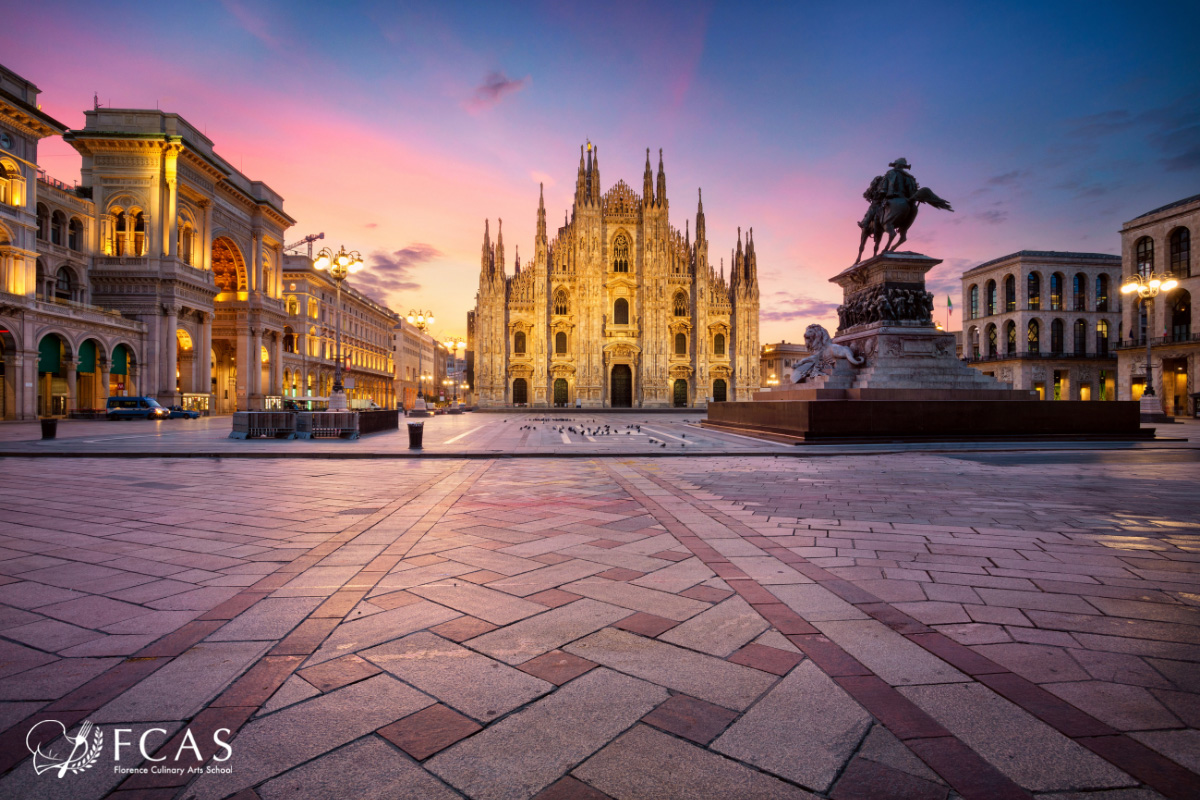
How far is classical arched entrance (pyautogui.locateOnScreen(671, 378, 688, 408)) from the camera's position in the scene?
51.4 metres

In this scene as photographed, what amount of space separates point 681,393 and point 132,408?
39.3 meters

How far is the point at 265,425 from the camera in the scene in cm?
1634

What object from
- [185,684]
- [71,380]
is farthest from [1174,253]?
[71,380]

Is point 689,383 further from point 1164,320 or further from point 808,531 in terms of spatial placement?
point 808,531

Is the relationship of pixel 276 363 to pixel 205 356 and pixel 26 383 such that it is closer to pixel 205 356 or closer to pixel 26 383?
pixel 205 356

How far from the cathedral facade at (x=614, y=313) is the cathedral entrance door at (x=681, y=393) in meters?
0.09

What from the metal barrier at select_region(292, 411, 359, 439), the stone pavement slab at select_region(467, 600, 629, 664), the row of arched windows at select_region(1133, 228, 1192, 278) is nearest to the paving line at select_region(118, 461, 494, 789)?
the stone pavement slab at select_region(467, 600, 629, 664)

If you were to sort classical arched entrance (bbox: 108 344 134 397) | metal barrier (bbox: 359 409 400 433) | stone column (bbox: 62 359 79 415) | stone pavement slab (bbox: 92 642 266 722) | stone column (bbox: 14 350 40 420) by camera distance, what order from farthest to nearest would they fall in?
classical arched entrance (bbox: 108 344 134 397)
stone column (bbox: 62 359 79 415)
stone column (bbox: 14 350 40 420)
metal barrier (bbox: 359 409 400 433)
stone pavement slab (bbox: 92 642 266 722)

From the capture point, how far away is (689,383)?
5144cm

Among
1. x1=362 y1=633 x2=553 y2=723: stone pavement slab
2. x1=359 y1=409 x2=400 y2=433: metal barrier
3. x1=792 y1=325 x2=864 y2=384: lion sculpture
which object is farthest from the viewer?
x1=359 y1=409 x2=400 y2=433: metal barrier

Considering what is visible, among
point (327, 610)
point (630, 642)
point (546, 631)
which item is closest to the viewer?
point (630, 642)

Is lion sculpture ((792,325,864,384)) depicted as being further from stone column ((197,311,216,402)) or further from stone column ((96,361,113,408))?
stone column ((197,311,216,402))

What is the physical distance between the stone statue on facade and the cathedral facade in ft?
113

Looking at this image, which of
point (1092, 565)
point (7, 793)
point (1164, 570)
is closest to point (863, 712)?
point (7, 793)
